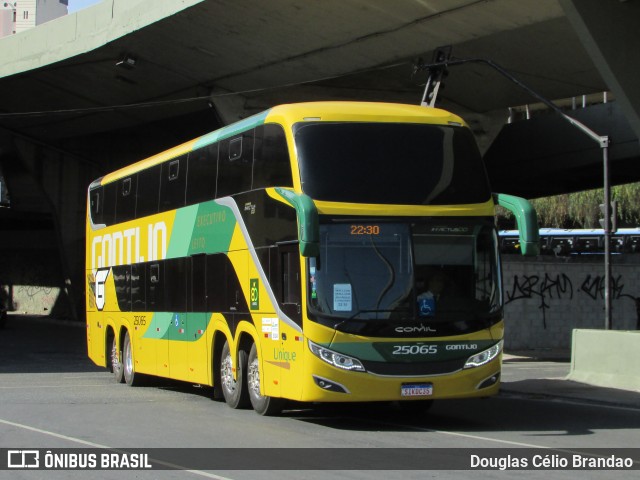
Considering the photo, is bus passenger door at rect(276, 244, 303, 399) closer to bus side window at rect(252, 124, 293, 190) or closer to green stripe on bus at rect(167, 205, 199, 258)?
bus side window at rect(252, 124, 293, 190)

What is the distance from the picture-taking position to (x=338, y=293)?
12.8 m

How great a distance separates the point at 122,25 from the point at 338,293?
16926 millimetres

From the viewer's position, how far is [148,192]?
19.2 metres

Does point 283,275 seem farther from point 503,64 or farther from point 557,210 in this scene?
point 557,210

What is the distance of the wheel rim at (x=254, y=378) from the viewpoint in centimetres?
1468

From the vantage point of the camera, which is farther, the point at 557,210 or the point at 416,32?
the point at 557,210

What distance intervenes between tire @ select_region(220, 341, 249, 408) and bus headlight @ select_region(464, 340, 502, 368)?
3.51 meters

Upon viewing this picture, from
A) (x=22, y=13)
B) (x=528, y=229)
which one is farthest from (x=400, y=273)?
(x=22, y=13)

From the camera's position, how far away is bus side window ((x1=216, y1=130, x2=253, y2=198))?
14.8 meters

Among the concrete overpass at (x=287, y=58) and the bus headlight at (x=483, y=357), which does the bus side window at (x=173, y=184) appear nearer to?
the bus headlight at (x=483, y=357)

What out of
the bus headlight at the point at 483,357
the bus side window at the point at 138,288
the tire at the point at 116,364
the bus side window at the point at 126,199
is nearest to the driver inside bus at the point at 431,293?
the bus headlight at the point at 483,357

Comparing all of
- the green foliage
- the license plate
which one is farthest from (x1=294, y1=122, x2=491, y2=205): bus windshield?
the green foliage
